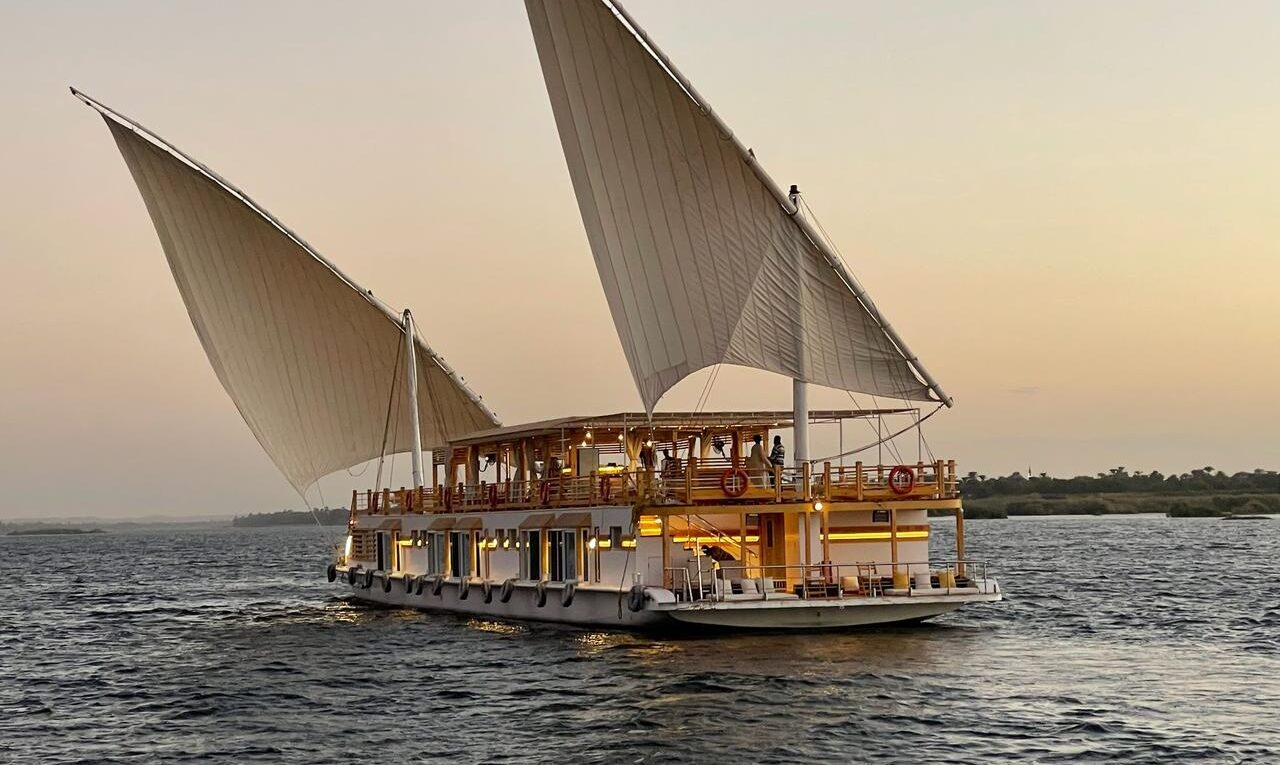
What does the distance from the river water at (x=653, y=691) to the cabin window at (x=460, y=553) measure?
6.19 ft

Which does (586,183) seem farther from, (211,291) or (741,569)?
(211,291)

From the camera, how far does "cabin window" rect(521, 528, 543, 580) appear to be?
4750 cm

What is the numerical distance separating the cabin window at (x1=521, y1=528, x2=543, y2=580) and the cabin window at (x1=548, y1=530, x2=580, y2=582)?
1.89 ft

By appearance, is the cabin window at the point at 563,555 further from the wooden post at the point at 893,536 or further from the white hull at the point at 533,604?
the wooden post at the point at 893,536

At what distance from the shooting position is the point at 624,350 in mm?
46656

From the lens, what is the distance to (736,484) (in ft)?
131

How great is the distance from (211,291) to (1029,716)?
40709 mm

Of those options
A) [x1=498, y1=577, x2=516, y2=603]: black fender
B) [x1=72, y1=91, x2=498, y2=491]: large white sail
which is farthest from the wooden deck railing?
[x1=72, y1=91, x2=498, y2=491]: large white sail

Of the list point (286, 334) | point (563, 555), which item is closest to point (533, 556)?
point (563, 555)

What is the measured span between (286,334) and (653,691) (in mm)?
34629

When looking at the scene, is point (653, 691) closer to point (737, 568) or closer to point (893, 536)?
point (737, 568)

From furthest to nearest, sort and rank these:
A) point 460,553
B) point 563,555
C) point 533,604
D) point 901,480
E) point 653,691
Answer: point 460,553 < point 533,604 < point 563,555 < point 901,480 < point 653,691

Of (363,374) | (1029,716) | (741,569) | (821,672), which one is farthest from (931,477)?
(363,374)

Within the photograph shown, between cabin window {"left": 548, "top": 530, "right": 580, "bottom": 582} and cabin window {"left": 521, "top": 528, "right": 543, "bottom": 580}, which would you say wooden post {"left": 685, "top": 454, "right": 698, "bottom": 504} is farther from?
cabin window {"left": 521, "top": 528, "right": 543, "bottom": 580}
